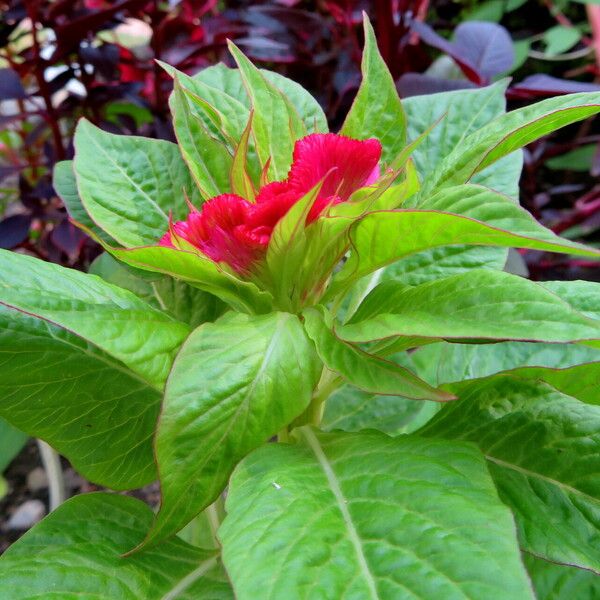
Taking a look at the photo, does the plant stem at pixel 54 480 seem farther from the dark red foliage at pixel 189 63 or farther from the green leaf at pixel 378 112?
the green leaf at pixel 378 112

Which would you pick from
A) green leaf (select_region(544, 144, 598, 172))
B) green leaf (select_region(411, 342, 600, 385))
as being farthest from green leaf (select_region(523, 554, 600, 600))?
green leaf (select_region(544, 144, 598, 172))

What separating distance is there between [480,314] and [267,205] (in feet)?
0.56

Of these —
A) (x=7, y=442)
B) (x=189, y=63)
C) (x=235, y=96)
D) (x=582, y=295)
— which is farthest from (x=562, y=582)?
(x=189, y=63)

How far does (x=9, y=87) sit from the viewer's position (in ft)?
3.87

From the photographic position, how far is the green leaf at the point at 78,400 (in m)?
0.55

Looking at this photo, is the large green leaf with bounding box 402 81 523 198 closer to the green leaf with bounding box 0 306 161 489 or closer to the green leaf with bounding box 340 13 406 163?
the green leaf with bounding box 340 13 406 163

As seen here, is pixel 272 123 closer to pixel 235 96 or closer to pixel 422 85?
pixel 235 96

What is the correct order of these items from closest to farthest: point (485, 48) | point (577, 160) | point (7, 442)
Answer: point (7, 442) < point (485, 48) < point (577, 160)

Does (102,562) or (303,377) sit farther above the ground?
(303,377)

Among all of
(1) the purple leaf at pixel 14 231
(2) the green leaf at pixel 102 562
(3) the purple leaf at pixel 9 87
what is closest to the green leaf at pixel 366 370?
(2) the green leaf at pixel 102 562

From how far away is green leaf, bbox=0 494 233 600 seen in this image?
501 mm

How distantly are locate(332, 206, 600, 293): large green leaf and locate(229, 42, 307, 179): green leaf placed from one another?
0.15 meters

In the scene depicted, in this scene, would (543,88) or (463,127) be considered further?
(543,88)

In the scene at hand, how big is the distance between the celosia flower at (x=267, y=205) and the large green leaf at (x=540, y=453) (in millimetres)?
213
